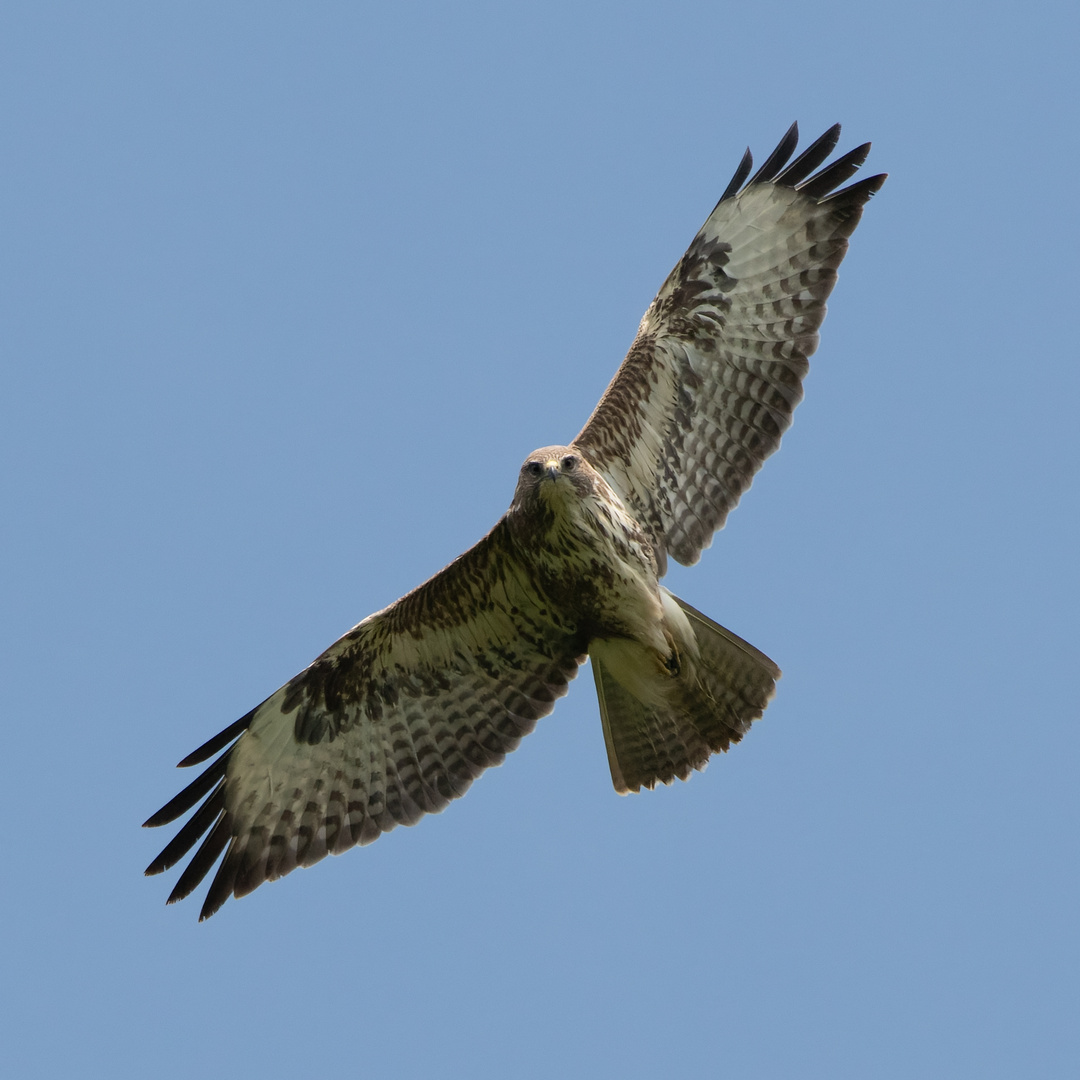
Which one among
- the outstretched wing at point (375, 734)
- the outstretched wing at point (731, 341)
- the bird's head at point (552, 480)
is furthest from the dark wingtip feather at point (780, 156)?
the outstretched wing at point (375, 734)

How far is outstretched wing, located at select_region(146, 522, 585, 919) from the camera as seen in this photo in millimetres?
7941

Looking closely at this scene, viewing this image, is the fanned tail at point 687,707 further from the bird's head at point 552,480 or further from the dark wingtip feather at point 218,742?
the dark wingtip feather at point 218,742

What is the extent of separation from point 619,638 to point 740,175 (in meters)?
2.94

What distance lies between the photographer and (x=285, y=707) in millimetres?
8039

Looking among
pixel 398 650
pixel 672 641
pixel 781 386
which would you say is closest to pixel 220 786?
pixel 398 650

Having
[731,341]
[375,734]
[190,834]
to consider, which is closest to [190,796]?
[190,834]

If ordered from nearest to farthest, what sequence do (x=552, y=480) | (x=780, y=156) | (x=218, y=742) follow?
(x=552, y=480) → (x=218, y=742) → (x=780, y=156)

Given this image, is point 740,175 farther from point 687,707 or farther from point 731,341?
point 687,707

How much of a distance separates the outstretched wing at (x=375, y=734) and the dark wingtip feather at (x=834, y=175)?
3052 millimetres

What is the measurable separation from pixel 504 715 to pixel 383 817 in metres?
0.93

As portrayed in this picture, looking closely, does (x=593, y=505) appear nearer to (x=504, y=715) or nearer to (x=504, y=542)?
(x=504, y=542)

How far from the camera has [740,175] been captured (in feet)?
27.4

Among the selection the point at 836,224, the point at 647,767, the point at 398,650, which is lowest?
the point at 647,767

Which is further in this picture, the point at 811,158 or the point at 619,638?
the point at 811,158
